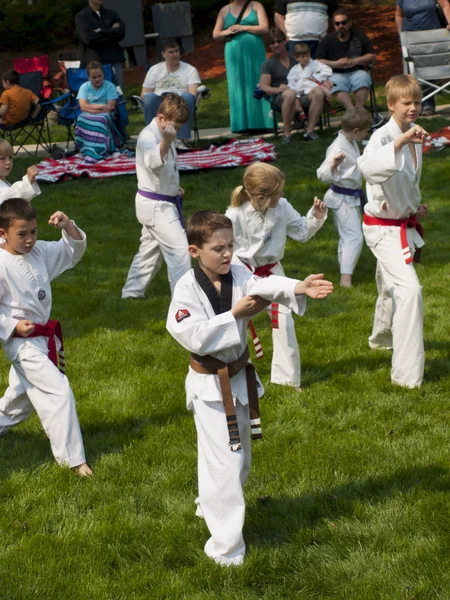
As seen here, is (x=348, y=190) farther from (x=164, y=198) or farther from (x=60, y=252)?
(x=60, y=252)

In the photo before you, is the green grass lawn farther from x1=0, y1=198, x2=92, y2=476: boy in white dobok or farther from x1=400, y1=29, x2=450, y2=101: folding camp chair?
x1=400, y1=29, x2=450, y2=101: folding camp chair

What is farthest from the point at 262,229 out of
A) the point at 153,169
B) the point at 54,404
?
the point at 153,169

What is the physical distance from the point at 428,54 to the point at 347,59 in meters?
1.31

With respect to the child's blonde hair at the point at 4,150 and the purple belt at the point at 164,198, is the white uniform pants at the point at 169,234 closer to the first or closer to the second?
the purple belt at the point at 164,198

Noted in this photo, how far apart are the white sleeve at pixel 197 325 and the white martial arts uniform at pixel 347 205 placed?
4620 millimetres

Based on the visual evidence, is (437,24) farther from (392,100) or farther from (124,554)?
(124,554)

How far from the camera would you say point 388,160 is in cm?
561

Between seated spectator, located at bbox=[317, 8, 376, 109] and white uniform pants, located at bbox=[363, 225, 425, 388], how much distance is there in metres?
8.41

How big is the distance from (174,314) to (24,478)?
1632 millimetres

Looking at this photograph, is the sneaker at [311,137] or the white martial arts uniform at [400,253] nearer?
the white martial arts uniform at [400,253]

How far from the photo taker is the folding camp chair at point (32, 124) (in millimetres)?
15141

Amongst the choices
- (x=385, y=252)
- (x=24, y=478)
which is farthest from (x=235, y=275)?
(x=385, y=252)

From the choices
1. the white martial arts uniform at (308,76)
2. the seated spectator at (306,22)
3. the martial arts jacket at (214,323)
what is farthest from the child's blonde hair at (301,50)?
the martial arts jacket at (214,323)

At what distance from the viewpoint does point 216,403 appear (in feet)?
13.4
